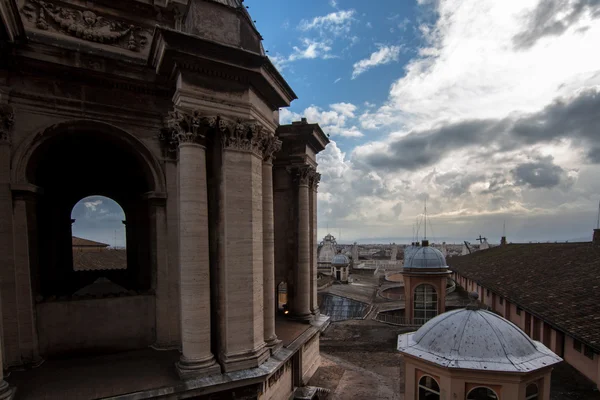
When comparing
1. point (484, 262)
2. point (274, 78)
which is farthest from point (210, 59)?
point (484, 262)

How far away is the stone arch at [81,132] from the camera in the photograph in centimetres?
1083

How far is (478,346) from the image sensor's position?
8.02 meters

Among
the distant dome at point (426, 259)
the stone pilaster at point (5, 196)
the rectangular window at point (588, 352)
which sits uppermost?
the stone pilaster at point (5, 196)

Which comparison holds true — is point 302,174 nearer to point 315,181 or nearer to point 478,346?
point 315,181

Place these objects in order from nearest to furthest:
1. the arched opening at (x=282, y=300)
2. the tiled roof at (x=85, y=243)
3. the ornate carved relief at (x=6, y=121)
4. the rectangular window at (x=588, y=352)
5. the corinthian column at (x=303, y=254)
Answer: the ornate carved relief at (x=6, y=121) → the rectangular window at (x=588, y=352) → the corinthian column at (x=303, y=254) → the arched opening at (x=282, y=300) → the tiled roof at (x=85, y=243)

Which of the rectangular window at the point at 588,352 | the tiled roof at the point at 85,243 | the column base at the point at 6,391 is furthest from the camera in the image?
the tiled roof at the point at 85,243

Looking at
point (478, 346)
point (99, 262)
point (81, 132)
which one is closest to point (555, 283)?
point (478, 346)

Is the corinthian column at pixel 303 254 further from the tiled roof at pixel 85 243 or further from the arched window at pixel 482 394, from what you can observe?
the tiled roof at pixel 85 243

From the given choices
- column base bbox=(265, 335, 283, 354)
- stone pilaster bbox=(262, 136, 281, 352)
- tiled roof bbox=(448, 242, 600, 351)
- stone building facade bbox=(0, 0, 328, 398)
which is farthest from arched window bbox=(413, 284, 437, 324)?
stone pilaster bbox=(262, 136, 281, 352)

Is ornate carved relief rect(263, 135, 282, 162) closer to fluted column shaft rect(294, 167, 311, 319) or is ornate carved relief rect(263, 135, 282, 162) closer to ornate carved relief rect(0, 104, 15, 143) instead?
fluted column shaft rect(294, 167, 311, 319)

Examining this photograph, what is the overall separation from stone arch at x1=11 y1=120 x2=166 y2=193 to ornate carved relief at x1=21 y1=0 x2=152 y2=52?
9.83ft

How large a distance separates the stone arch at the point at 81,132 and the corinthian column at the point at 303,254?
7.56 meters

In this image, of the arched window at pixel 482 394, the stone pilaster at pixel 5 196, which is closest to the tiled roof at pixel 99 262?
the stone pilaster at pixel 5 196

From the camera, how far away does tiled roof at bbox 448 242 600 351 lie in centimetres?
1722
